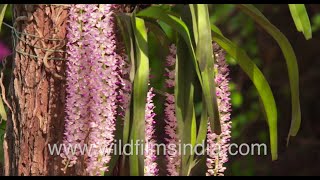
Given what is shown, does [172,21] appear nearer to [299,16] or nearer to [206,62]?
Answer: [206,62]

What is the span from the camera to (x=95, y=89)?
1498 millimetres

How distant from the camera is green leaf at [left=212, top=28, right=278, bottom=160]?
1.60 m

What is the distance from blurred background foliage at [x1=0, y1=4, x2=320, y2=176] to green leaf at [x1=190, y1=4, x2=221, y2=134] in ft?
5.11

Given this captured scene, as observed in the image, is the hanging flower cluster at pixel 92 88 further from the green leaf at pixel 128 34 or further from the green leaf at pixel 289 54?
the green leaf at pixel 289 54

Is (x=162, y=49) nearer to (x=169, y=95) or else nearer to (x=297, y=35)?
(x=169, y=95)

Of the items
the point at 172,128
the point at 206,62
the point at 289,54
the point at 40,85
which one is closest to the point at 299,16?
the point at 289,54

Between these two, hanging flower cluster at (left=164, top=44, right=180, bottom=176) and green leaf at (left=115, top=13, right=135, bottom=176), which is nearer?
green leaf at (left=115, top=13, right=135, bottom=176)

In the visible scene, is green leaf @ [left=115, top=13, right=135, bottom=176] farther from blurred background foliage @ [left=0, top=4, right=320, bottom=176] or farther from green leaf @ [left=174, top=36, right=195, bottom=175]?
blurred background foliage @ [left=0, top=4, right=320, bottom=176]

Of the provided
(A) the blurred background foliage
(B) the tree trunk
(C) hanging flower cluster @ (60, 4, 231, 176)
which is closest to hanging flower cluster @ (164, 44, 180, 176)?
(C) hanging flower cluster @ (60, 4, 231, 176)

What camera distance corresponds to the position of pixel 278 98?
3.30 meters

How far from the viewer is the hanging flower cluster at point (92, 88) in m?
1.50

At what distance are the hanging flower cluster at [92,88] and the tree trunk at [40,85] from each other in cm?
14

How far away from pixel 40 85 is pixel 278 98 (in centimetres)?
184
